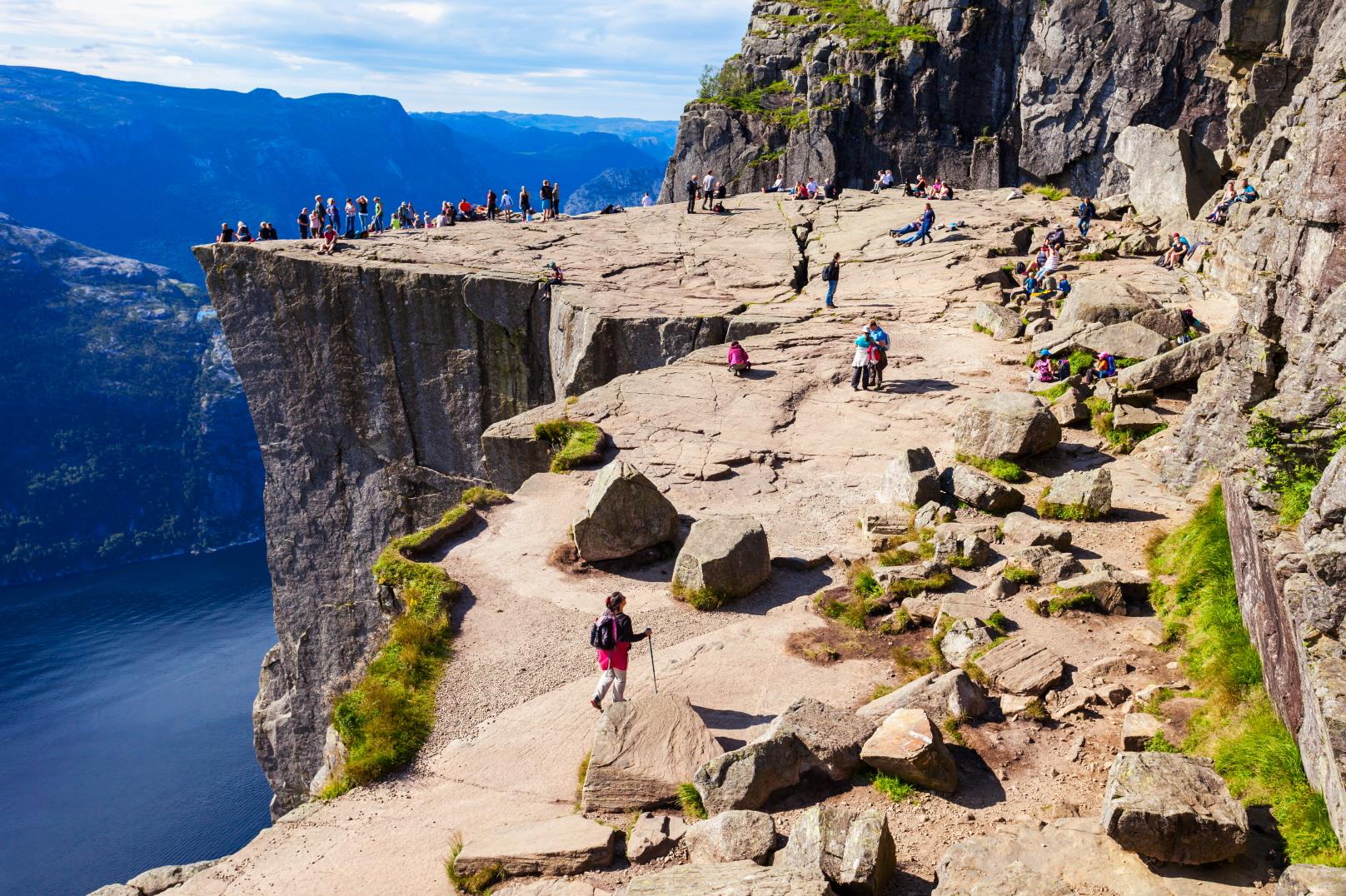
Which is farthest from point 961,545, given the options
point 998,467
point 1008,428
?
point 1008,428

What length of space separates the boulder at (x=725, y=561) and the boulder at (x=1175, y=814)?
700 cm

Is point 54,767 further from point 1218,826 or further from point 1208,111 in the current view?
point 1208,111

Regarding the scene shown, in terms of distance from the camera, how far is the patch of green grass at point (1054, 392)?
65.3 feet

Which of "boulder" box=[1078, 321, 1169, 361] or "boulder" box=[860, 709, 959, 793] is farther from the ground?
"boulder" box=[1078, 321, 1169, 361]

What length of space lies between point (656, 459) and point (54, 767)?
63361 millimetres

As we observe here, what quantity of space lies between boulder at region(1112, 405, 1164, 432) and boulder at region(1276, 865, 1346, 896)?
1287 centimetres

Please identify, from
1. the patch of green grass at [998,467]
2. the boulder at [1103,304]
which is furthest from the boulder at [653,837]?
the boulder at [1103,304]

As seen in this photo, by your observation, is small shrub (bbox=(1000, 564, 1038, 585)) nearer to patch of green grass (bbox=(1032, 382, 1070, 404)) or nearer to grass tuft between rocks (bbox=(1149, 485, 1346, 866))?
grass tuft between rocks (bbox=(1149, 485, 1346, 866))

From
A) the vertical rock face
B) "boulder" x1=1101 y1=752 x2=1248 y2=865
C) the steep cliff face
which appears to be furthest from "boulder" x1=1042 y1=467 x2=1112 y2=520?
the steep cliff face

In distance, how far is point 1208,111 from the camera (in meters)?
49.0

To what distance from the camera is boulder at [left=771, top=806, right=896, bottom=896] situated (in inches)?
291

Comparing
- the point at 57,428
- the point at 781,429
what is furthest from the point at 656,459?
the point at 57,428

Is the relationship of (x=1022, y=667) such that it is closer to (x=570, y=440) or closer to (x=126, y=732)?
(x=570, y=440)

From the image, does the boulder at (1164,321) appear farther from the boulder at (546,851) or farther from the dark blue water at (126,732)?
the dark blue water at (126,732)
